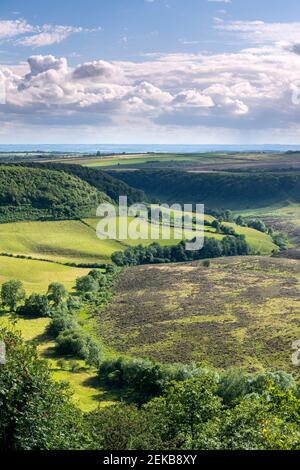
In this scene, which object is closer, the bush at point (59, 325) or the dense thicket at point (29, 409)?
the dense thicket at point (29, 409)

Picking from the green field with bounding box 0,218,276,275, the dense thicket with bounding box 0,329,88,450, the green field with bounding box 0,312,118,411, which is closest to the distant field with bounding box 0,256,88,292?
the green field with bounding box 0,218,276,275

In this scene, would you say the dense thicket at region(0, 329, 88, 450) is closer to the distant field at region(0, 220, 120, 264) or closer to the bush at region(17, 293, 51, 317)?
the bush at region(17, 293, 51, 317)

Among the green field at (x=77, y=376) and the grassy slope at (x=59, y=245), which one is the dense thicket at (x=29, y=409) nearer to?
the green field at (x=77, y=376)

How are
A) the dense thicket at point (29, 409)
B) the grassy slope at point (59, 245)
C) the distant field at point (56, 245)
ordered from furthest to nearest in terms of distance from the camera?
1. the grassy slope at point (59, 245)
2. the distant field at point (56, 245)
3. the dense thicket at point (29, 409)

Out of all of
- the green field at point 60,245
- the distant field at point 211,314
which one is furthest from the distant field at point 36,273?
the distant field at point 211,314

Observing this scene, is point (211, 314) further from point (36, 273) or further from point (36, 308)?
point (36, 273)

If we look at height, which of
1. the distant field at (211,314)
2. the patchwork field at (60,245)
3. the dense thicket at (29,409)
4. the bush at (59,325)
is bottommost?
the distant field at (211,314)

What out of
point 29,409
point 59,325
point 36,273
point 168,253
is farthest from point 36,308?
point 29,409
